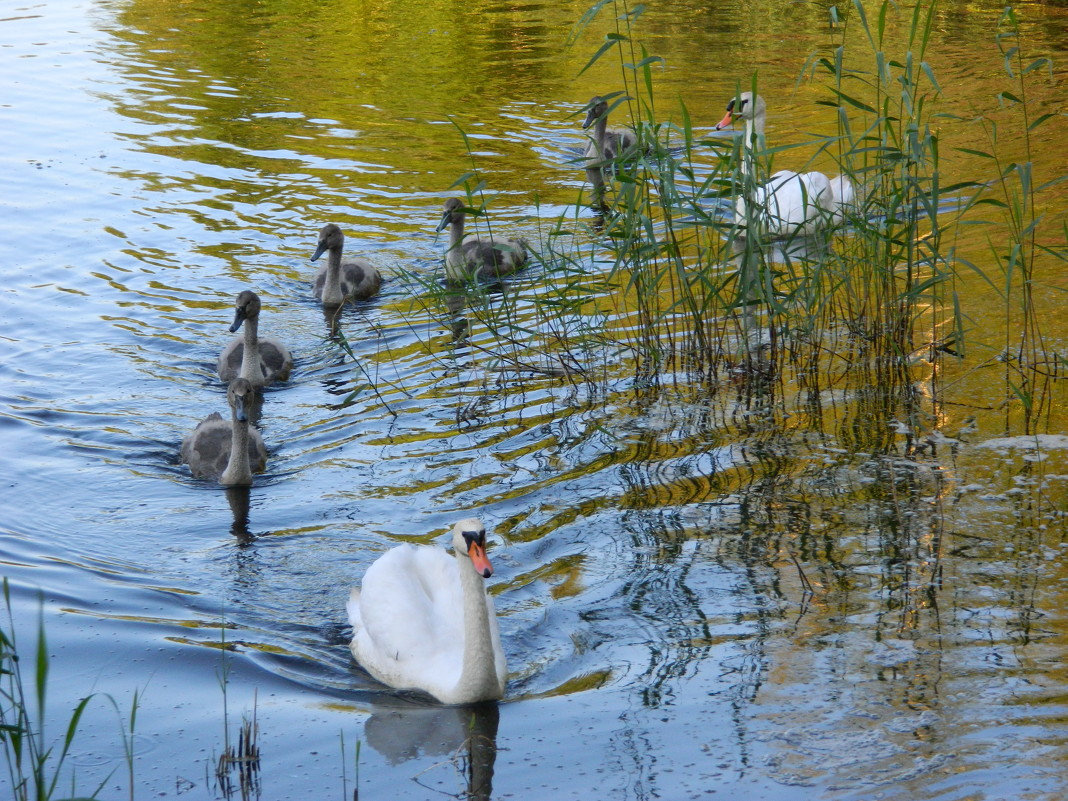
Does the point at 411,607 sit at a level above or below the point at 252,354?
below

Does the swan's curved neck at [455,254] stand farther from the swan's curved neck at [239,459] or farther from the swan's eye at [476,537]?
the swan's eye at [476,537]

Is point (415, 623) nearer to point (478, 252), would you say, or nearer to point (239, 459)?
point (239, 459)

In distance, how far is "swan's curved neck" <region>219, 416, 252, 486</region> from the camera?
7285 millimetres

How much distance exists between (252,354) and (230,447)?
4.26 ft

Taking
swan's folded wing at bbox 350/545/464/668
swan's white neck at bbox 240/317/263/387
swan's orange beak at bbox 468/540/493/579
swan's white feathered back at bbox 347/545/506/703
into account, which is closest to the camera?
swan's orange beak at bbox 468/540/493/579

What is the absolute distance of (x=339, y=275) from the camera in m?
10.3

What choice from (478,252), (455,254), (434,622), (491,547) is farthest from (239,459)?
(478,252)

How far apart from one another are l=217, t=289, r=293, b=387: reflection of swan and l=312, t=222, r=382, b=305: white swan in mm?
1092

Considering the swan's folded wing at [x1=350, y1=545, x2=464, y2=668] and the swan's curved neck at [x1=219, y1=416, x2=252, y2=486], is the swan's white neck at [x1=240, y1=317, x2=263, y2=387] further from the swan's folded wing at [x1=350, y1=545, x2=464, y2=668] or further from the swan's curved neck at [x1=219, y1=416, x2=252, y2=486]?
the swan's folded wing at [x1=350, y1=545, x2=464, y2=668]

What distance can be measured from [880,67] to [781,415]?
6.65ft

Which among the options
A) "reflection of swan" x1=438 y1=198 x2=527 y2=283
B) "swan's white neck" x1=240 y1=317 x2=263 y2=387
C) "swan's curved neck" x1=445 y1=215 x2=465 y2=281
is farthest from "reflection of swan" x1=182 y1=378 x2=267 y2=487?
"reflection of swan" x1=438 y1=198 x2=527 y2=283

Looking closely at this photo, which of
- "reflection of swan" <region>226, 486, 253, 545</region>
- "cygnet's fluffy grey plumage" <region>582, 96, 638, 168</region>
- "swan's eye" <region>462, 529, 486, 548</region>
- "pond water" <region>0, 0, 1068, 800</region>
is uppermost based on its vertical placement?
"cygnet's fluffy grey plumage" <region>582, 96, 638, 168</region>

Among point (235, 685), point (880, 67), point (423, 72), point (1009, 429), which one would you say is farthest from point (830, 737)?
point (423, 72)

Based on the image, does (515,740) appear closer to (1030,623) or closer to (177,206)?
(1030,623)
